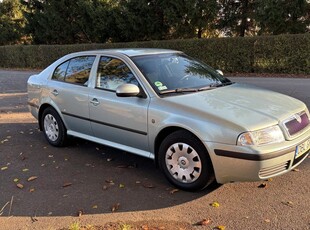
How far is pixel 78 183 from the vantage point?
14.8 ft

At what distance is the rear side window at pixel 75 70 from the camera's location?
17.6 ft

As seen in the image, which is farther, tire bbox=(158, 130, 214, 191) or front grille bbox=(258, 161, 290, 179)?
tire bbox=(158, 130, 214, 191)

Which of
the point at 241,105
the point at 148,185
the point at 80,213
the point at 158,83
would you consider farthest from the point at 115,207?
the point at 241,105

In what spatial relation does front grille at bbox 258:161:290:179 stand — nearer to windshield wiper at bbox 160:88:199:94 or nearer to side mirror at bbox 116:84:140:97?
windshield wiper at bbox 160:88:199:94

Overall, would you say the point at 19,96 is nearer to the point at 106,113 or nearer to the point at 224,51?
the point at 106,113

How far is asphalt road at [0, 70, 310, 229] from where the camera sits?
3562 mm

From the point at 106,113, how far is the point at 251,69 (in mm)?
13675

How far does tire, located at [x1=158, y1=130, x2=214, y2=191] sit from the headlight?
47 cm

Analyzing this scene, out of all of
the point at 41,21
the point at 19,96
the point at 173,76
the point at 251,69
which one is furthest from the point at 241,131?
the point at 41,21

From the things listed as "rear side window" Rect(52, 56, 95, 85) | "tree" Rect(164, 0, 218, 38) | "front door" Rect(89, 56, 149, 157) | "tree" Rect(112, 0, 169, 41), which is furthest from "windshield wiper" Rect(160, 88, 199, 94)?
"tree" Rect(112, 0, 169, 41)

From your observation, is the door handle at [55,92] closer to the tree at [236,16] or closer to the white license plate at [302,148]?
the white license plate at [302,148]

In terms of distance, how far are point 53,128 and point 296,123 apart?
3.81 m

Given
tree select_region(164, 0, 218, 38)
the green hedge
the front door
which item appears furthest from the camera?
tree select_region(164, 0, 218, 38)

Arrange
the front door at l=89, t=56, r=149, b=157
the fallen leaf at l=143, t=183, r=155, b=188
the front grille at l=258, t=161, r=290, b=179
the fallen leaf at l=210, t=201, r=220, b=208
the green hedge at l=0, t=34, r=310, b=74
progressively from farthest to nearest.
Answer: the green hedge at l=0, t=34, r=310, b=74 < the front door at l=89, t=56, r=149, b=157 < the fallen leaf at l=143, t=183, r=155, b=188 < the fallen leaf at l=210, t=201, r=220, b=208 < the front grille at l=258, t=161, r=290, b=179
